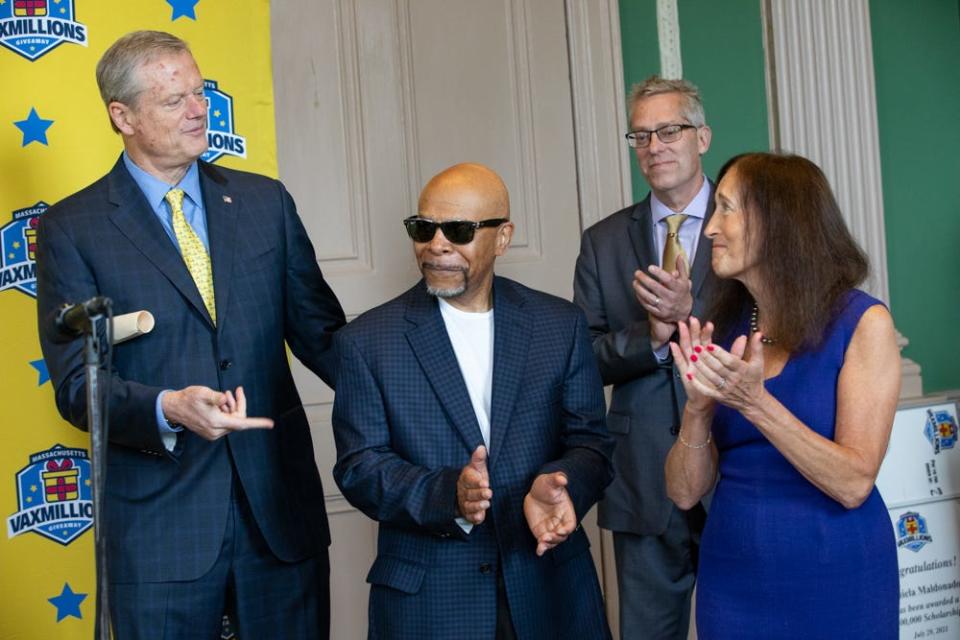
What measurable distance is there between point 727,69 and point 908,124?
76cm

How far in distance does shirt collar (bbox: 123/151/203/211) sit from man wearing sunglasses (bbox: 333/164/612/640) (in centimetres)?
52

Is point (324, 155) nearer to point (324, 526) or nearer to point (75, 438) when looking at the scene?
point (75, 438)

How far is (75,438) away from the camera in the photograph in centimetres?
330

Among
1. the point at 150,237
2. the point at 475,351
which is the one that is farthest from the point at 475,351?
the point at 150,237

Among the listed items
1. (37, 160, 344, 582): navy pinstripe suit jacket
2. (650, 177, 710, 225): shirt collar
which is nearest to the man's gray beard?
(37, 160, 344, 582): navy pinstripe suit jacket

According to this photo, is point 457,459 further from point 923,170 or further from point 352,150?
point 923,170

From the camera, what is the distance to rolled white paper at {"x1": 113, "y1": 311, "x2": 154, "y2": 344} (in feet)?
7.34

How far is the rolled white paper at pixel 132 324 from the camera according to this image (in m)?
2.24

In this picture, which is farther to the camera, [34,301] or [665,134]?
[34,301]

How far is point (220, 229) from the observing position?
2652 mm

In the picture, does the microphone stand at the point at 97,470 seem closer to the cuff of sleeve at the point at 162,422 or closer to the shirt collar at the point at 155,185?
the cuff of sleeve at the point at 162,422

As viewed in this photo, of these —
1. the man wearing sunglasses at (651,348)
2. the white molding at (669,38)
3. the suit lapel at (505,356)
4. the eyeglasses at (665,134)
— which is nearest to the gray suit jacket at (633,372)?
the man wearing sunglasses at (651,348)

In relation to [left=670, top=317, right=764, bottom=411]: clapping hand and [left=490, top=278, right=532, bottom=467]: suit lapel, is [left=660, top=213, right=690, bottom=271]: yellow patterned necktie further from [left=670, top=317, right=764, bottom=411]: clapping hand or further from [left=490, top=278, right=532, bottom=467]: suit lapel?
[left=670, top=317, right=764, bottom=411]: clapping hand

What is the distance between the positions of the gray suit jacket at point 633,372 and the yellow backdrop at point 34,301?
4.69ft
